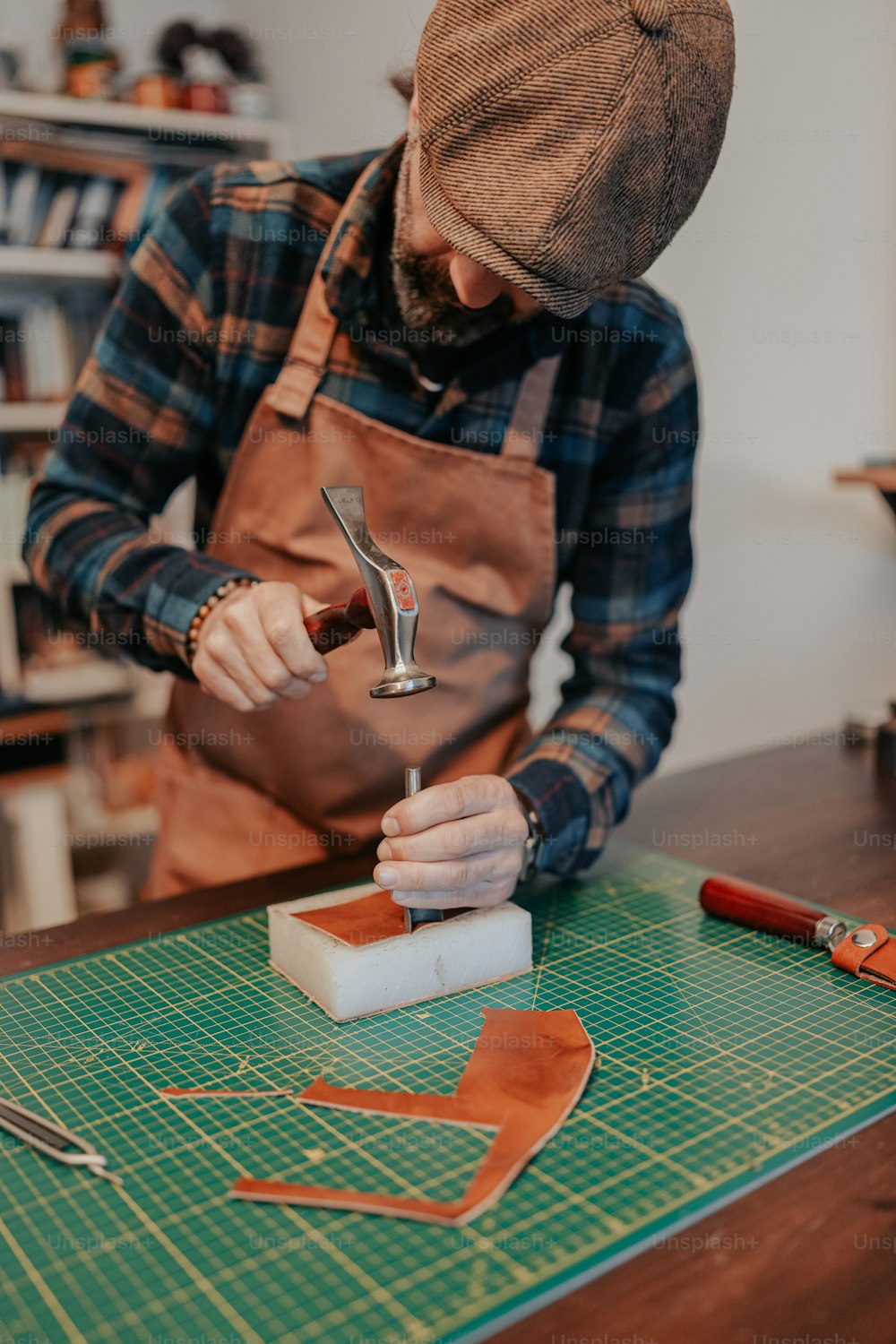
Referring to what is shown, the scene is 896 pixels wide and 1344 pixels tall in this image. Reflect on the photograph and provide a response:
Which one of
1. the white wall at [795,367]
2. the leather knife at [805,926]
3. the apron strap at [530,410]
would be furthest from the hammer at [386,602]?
the white wall at [795,367]

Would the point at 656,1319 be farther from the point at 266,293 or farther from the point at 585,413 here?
the point at 266,293

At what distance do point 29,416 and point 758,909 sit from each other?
248cm

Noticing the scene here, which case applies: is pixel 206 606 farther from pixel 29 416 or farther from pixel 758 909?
pixel 29 416

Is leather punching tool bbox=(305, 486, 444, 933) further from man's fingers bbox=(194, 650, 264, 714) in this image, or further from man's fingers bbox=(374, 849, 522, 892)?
man's fingers bbox=(194, 650, 264, 714)

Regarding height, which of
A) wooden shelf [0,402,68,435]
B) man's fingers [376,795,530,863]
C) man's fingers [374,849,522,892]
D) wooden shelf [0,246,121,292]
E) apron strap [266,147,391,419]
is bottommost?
man's fingers [374,849,522,892]

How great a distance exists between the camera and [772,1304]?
70 centimetres

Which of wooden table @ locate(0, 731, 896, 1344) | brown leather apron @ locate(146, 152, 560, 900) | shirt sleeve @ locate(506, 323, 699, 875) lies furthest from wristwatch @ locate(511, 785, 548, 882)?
wooden table @ locate(0, 731, 896, 1344)

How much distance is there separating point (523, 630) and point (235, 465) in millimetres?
416

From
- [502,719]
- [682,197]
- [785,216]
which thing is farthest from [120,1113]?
[785,216]

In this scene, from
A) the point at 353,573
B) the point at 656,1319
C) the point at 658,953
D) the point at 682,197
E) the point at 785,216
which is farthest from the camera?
the point at 785,216

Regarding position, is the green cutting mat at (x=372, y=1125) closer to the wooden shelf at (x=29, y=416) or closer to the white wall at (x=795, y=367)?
the white wall at (x=795, y=367)

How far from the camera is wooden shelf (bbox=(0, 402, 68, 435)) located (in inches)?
118

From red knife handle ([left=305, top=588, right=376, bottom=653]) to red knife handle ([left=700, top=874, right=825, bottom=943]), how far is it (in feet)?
1.57

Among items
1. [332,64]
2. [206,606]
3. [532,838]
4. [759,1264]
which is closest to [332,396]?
[206,606]
